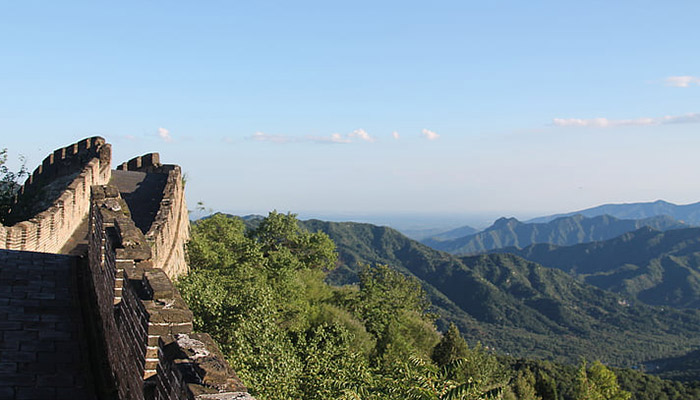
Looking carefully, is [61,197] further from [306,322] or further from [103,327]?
Result: [306,322]

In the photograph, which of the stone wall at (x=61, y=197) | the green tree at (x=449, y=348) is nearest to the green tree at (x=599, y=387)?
the green tree at (x=449, y=348)

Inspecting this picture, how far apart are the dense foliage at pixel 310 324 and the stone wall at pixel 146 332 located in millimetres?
6461

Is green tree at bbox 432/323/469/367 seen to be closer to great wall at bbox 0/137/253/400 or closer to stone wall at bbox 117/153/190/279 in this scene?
stone wall at bbox 117/153/190/279

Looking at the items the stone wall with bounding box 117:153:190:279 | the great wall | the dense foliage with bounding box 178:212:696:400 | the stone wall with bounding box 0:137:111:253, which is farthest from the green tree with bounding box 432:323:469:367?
the great wall

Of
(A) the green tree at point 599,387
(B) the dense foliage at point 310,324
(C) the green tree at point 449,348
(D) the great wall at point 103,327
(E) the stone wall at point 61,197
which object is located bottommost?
(A) the green tree at point 599,387

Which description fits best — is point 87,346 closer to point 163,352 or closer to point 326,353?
point 163,352

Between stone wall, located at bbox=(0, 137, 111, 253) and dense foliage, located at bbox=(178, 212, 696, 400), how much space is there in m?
4.36

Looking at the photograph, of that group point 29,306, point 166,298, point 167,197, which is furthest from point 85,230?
point 166,298

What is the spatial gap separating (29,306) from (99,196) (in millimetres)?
2348

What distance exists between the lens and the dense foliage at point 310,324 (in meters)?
15.1

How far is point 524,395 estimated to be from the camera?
168 ft

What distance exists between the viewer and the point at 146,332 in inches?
234

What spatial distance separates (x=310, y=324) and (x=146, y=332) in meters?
23.4

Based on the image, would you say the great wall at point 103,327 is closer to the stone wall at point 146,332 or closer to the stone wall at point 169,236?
the stone wall at point 146,332
